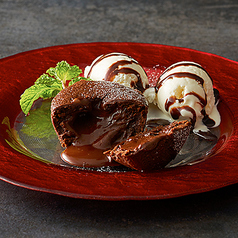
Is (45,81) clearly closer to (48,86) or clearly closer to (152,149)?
(48,86)

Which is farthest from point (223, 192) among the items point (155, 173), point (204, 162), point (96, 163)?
point (96, 163)

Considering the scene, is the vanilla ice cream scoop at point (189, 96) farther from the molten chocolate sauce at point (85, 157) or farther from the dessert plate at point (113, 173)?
the molten chocolate sauce at point (85, 157)

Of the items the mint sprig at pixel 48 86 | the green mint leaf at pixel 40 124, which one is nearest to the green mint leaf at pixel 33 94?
the mint sprig at pixel 48 86

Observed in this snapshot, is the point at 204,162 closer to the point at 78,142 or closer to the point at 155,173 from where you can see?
the point at 155,173

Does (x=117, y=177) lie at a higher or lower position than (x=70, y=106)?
lower

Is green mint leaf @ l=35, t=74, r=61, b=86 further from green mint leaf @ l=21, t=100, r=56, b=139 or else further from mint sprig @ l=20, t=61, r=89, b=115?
green mint leaf @ l=21, t=100, r=56, b=139
